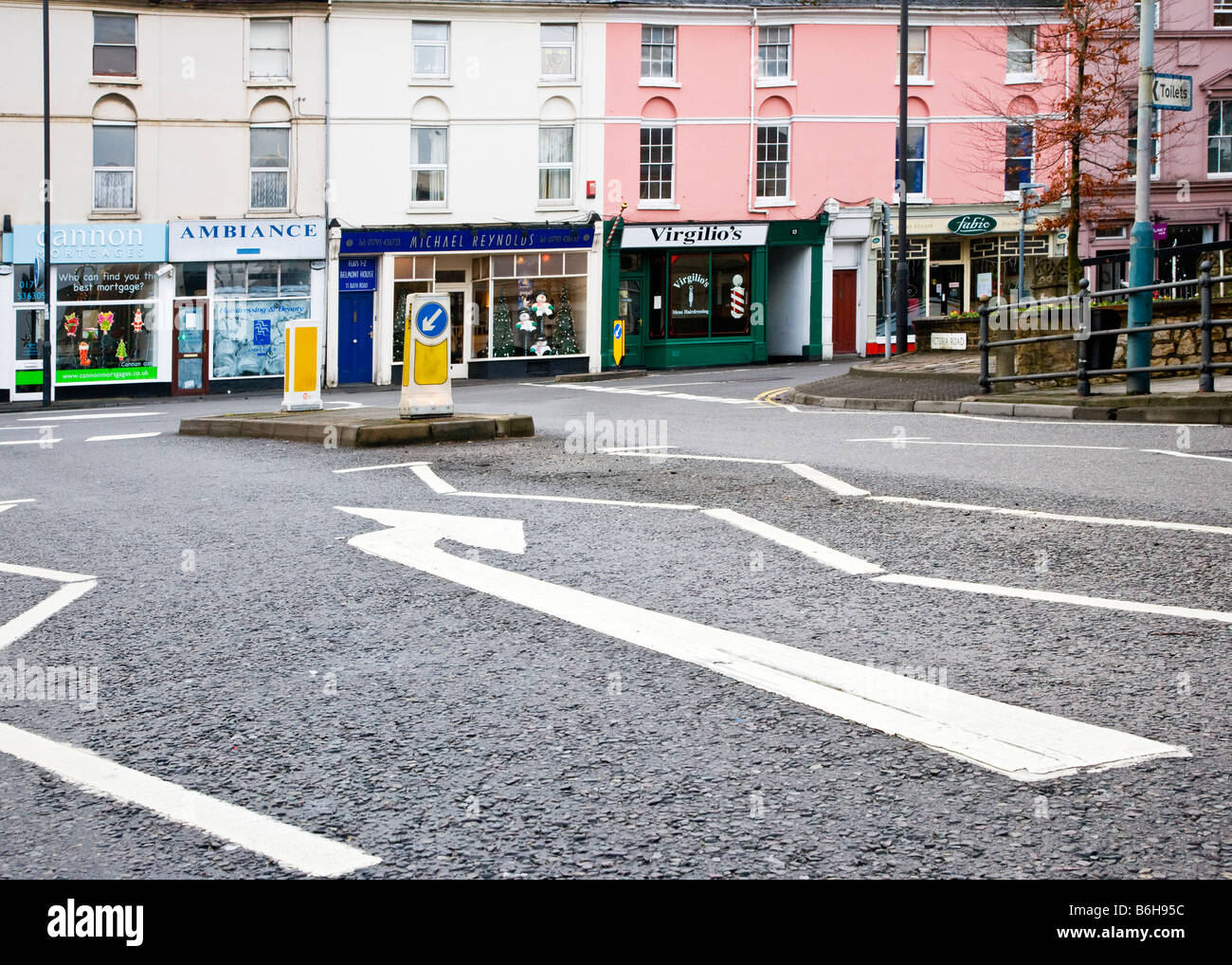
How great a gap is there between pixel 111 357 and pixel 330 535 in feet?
93.2

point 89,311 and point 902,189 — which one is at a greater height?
point 902,189

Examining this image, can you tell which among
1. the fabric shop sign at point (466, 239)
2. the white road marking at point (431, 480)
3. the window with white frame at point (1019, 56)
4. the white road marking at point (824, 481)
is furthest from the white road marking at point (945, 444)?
the window with white frame at point (1019, 56)

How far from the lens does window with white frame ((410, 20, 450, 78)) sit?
119 ft

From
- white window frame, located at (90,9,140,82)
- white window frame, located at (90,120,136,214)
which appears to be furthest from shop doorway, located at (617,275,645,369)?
white window frame, located at (90,9,140,82)

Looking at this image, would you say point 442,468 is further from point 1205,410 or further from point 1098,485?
point 1205,410

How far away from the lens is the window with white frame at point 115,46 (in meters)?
34.2

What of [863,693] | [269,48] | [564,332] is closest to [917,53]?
[564,332]

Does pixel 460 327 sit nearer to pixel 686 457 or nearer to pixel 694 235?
pixel 694 235

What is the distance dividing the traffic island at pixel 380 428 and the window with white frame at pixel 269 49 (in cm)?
2174

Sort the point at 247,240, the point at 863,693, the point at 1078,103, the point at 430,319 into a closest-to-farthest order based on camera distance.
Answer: the point at 863,693
the point at 430,319
the point at 1078,103
the point at 247,240

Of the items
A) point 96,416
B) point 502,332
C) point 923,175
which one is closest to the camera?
point 96,416

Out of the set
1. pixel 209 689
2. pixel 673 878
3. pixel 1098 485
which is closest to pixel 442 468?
pixel 1098 485

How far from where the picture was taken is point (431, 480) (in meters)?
10.8

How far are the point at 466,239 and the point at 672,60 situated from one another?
743cm
